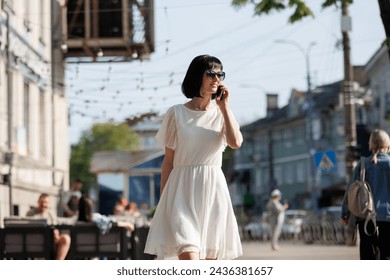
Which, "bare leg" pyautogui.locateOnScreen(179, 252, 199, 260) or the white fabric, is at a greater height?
the white fabric

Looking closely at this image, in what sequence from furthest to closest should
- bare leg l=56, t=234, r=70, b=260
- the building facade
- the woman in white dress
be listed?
the building facade, bare leg l=56, t=234, r=70, b=260, the woman in white dress

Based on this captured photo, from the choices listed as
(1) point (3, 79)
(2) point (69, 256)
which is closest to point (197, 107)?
(2) point (69, 256)

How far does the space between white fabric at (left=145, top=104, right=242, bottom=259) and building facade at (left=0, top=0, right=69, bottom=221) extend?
28.0 feet

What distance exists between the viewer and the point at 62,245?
13.5 m

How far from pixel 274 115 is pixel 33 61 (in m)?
Answer: 77.1

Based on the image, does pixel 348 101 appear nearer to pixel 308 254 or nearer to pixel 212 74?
pixel 308 254

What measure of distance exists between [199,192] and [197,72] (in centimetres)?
64

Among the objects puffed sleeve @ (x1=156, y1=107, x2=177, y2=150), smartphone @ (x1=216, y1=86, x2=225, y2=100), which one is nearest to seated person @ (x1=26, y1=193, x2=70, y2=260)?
puffed sleeve @ (x1=156, y1=107, x2=177, y2=150)

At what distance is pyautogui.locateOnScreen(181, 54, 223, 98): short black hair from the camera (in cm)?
657

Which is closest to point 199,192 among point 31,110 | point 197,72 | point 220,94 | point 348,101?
point 220,94

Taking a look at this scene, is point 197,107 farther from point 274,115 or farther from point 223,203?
point 274,115

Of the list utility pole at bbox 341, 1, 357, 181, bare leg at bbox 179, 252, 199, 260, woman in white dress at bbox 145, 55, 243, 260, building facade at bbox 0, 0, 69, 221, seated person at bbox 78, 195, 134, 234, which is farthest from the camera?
utility pole at bbox 341, 1, 357, 181

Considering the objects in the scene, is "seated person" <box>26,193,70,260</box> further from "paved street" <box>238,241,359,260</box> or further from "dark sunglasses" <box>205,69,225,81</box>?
"dark sunglasses" <box>205,69,225,81</box>
